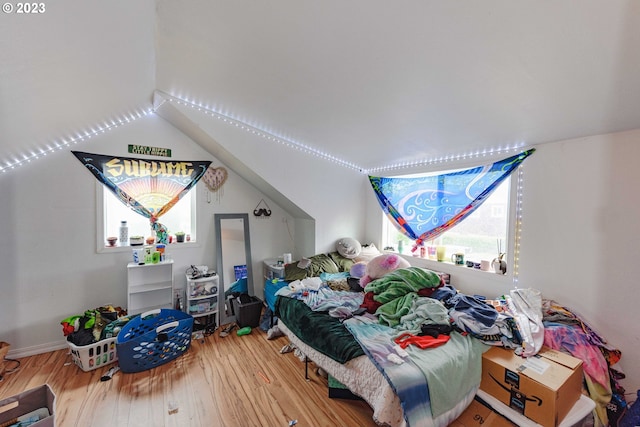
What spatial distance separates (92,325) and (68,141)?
72.9 inches

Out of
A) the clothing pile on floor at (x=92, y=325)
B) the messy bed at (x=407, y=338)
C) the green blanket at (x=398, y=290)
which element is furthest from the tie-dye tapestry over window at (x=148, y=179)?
the green blanket at (x=398, y=290)

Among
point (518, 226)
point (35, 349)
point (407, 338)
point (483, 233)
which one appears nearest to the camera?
point (407, 338)

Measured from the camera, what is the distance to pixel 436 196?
3023mm

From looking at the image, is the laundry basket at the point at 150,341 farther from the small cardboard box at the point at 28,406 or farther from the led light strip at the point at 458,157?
the led light strip at the point at 458,157

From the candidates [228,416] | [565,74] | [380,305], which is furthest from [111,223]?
[565,74]

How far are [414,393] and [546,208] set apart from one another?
193 centimetres

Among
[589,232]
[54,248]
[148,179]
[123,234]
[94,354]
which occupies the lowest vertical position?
[94,354]

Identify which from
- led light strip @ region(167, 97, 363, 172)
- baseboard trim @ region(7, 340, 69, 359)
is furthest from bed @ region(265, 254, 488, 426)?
baseboard trim @ region(7, 340, 69, 359)

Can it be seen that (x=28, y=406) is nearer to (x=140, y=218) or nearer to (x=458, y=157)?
(x=140, y=218)

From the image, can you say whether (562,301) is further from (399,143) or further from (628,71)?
(399,143)

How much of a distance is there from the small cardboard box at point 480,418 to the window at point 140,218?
3.20 metres

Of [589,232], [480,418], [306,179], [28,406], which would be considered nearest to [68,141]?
[28,406]

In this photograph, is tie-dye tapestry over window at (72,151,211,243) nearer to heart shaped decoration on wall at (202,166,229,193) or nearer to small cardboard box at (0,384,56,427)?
heart shaped decoration on wall at (202,166,229,193)

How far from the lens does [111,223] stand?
2840 millimetres
